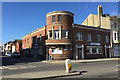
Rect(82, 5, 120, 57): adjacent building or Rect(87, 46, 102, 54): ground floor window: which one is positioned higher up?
Rect(82, 5, 120, 57): adjacent building

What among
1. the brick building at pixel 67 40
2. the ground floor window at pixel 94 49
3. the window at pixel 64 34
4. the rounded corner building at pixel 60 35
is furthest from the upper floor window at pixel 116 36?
the window at pixel 64 34

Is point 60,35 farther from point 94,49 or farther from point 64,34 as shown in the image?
point 94,49

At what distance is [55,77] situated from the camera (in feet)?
32.6

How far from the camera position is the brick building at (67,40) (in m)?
28.1

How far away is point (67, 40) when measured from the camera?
28000 mm

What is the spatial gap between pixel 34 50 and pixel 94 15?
19408 millimetres

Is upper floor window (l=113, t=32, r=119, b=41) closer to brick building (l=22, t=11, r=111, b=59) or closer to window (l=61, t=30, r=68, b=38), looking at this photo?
brick building (l=22, t=11, r=111, b=59)

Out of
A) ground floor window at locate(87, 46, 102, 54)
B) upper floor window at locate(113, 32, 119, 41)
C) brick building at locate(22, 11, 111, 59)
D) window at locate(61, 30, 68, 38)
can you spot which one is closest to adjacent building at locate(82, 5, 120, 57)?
upper floor window at locate(113, 32, 119, 41)

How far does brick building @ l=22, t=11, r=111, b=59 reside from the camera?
28055mm

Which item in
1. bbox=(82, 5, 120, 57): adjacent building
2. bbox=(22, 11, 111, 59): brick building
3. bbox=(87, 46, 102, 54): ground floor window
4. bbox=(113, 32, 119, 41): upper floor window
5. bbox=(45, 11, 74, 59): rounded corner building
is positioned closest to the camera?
bbox=(45, 11, 74, 59): rounded corner building

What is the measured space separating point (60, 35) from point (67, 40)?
1.68 metres

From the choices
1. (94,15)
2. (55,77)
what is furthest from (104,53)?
(55,77)

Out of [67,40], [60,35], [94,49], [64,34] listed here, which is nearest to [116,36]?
[94,49]

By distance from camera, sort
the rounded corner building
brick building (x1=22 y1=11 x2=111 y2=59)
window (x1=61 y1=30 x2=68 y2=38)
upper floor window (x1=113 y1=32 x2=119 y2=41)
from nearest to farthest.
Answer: the rounded corner building < brick building (x1=22 y1=11 x2=111 y2=59) < window (x1=61 y1=30 x2=68 y2=38) < upper floor window (x1=113 y1=32 x2=119 y2=41)
